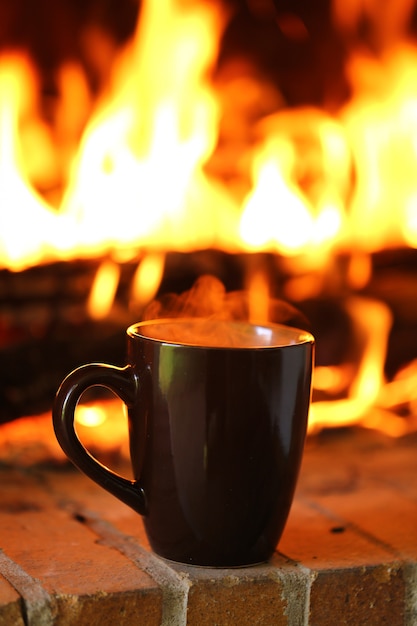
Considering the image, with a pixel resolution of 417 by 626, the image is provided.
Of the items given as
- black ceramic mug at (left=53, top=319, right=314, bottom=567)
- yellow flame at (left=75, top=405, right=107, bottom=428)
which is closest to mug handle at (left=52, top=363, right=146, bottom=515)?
black ceramic mug at (left=53, top=319, right=314, bottom=567)

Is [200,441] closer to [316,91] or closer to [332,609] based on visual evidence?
[332,609]

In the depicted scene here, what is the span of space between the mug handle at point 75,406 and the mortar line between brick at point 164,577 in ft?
0.13

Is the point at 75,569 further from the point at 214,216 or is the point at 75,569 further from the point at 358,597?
the point at 214,216

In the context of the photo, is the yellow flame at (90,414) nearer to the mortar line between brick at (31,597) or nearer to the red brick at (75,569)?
the red brick at (75,569)

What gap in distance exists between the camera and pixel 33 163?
1.34 meters

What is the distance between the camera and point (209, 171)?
1371 millimetres

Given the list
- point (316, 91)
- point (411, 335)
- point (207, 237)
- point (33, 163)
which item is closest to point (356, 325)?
point (411, 335)

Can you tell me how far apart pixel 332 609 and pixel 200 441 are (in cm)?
17

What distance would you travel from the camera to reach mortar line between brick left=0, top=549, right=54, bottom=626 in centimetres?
64

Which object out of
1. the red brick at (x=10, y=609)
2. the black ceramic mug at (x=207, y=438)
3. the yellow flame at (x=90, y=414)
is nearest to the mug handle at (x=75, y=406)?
the black ceramic mug at (x=207, y=438)

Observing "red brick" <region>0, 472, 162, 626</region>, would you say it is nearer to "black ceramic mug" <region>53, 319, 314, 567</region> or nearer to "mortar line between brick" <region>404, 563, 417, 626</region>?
"black ceramic mug" <region>53, 319, 314, 567</region>

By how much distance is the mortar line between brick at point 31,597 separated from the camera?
0.64 meters

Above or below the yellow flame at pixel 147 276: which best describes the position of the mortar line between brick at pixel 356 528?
below

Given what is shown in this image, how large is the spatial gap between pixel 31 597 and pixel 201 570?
127mm
